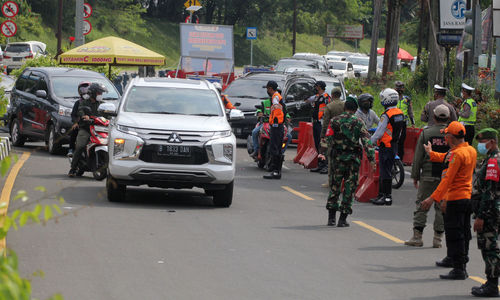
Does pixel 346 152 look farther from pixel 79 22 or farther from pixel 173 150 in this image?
pixel 79 22

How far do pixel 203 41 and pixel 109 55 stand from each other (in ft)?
21.8

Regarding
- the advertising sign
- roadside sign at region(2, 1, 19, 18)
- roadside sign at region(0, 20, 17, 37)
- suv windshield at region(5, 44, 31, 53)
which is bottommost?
suv windshield at region(5, 44, 31, 53)

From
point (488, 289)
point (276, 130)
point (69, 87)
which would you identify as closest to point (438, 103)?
point (276, 130)

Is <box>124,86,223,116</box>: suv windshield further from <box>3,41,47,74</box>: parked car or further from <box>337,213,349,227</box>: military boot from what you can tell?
<box>3,41,47,74</box>: parked car

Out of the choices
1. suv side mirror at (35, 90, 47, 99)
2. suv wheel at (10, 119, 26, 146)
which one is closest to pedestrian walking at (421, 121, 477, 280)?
suv side mirror at (35, 90, 47, 99)

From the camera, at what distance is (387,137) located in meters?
15.3

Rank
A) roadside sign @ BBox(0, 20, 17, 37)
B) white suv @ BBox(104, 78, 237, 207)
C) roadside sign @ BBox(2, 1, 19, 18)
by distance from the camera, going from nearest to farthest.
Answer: white suv @ BBox(104, 78, 237, 207), roadside sign @ BBox(2, 1, 19, 18), roadside sign @ BBox(0, 20, 17, 37)

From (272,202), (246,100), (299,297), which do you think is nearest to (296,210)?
(272,202)

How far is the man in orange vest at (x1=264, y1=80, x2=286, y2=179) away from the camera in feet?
59.2

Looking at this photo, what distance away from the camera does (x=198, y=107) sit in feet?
47.0

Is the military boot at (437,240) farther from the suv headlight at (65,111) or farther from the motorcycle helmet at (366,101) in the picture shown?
the suv headlight at (65,111)

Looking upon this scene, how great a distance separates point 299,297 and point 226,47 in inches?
1012

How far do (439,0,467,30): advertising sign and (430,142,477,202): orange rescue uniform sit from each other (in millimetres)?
12792

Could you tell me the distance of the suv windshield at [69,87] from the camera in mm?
21016
